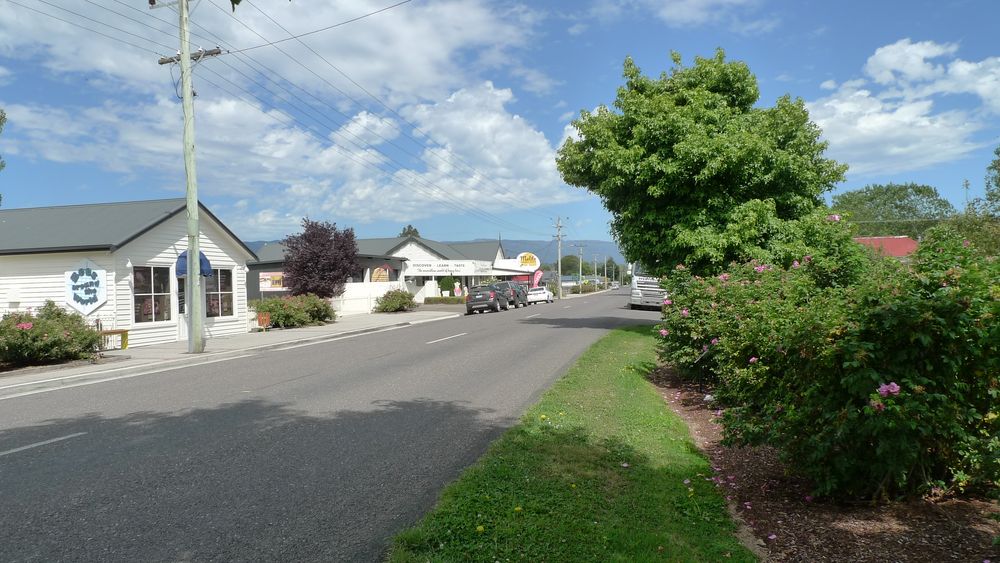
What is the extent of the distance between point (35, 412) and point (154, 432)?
2887 millimetres

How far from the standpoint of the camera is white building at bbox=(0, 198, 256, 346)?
1723 centimetres

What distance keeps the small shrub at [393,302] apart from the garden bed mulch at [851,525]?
3157 cm

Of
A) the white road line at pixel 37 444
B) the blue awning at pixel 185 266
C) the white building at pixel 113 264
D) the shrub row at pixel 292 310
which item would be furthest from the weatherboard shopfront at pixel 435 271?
the white road line at pixel 37 444

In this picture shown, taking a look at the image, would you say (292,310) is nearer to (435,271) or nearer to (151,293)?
(151,293)

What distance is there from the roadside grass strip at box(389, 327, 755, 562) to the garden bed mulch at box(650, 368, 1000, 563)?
0.74 feet

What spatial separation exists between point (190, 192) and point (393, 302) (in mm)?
20112

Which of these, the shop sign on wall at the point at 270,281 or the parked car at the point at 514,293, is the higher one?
the shop sign on wall at the point at 270,281

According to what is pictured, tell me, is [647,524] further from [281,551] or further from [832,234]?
[832,234]

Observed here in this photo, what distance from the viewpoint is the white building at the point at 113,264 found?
17.2m

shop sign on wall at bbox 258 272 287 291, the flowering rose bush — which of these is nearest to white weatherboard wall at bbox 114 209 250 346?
the flowering rose bush

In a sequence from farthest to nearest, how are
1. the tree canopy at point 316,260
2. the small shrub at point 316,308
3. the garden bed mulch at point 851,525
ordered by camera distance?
the tree canopy at point 316,260 < the small shrub at point 316,308 < the garden bed mulch at point 851,525

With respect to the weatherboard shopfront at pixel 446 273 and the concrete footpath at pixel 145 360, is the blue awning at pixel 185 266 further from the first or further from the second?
the weatherboard shopfront at pixel 446 273

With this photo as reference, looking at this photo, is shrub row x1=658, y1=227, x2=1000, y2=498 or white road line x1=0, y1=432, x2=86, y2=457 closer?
shrub row x1=658, y1=227, x2=1000, y2=498

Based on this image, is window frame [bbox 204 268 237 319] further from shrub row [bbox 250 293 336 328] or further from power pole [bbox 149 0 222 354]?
power pole [bbox 149 0 222 354]
